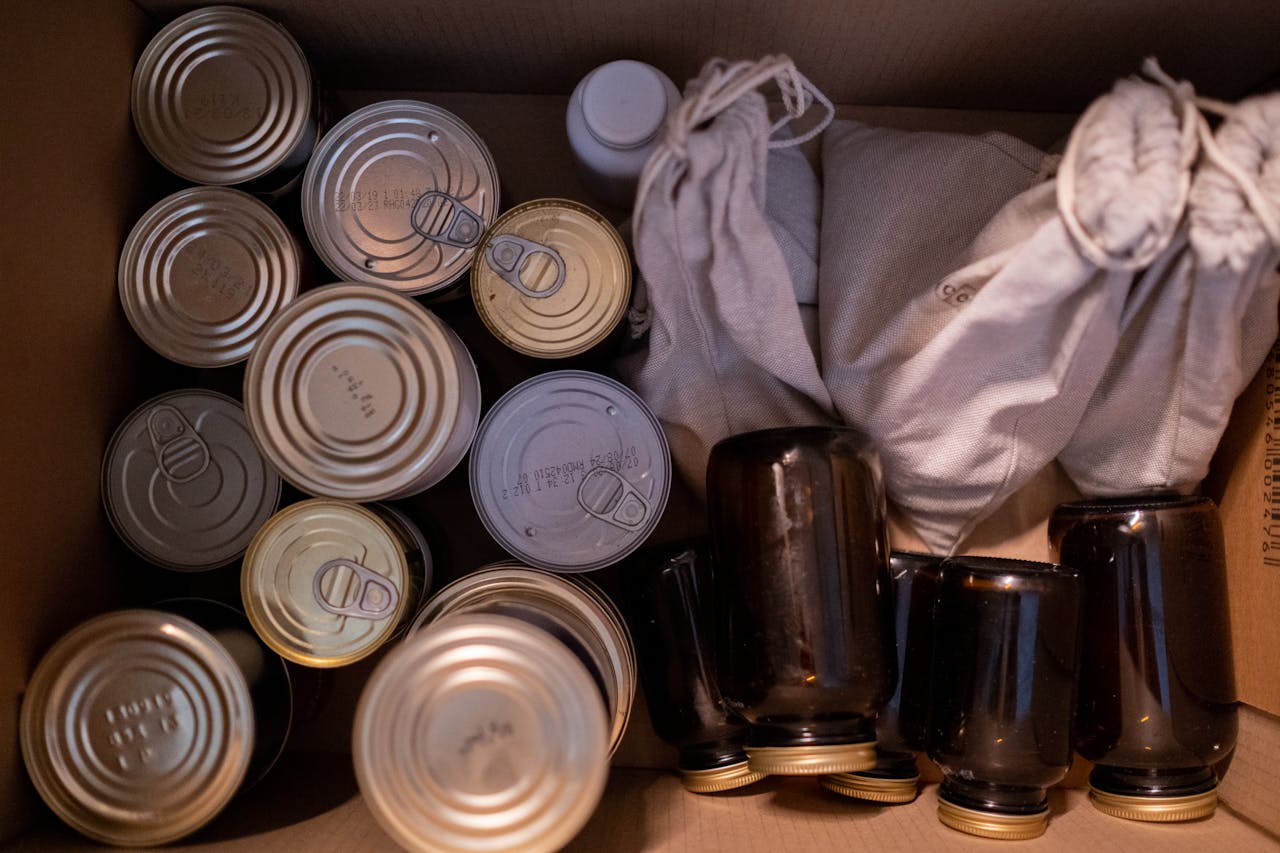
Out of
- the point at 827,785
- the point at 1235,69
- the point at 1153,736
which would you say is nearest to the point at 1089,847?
the point at 1153,736

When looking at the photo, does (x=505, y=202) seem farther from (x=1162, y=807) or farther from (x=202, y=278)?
(x=1162, y=807)

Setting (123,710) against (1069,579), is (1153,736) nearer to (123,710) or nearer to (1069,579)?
(1069,579)

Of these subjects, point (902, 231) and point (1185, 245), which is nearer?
point (1185, 245)

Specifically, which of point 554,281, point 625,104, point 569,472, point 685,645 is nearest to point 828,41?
point 625,104

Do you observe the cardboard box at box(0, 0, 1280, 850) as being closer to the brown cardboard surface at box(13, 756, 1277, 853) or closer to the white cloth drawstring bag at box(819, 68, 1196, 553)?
Answer: the brown cardboard surface at box(13, 756, 1277, 853)

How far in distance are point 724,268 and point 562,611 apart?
32cm

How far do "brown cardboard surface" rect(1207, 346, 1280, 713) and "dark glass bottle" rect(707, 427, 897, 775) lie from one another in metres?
0.37

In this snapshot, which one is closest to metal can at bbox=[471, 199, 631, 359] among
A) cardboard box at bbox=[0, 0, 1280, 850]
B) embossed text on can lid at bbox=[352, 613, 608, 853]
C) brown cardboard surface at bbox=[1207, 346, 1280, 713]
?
cardboard box at bbox=[0, 0, 1280, 850]

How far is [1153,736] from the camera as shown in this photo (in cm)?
83

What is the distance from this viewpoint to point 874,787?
0.85m

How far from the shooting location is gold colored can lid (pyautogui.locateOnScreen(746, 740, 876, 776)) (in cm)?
74

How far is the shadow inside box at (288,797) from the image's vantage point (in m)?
0.80

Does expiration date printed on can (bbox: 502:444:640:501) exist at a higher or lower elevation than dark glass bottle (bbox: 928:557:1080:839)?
higher

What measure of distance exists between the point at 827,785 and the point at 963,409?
38 centimetres
